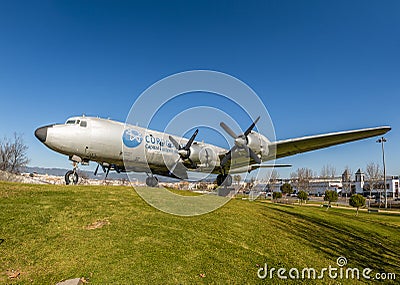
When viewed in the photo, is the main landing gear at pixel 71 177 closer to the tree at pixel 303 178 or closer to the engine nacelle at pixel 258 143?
the engine nacelle at pixel 258 143

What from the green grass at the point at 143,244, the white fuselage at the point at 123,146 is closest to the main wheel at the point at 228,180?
the white fuselage at the point at 123,146

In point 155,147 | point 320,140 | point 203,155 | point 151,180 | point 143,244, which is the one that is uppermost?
point 320,140

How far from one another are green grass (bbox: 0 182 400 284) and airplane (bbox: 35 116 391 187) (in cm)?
342

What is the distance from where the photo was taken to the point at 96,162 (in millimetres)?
17141

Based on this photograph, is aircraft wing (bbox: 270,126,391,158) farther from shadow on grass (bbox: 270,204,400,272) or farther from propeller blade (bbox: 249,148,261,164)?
shadow on grass (bbox: 270,204,400,272)

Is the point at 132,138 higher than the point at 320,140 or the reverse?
the reverse

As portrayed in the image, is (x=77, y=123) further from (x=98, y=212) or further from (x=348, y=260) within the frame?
(x=348, y=260)

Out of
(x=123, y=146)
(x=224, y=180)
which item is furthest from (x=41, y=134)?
(x=224, y=180)

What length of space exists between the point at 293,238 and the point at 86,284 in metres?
8.46

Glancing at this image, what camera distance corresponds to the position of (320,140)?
52.1 feet

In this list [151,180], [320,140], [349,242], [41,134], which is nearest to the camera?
[349,242]

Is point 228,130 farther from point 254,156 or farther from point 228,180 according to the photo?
point 228,180

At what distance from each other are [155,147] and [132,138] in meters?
2.15

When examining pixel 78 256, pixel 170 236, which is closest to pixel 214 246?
pixel 170 236
